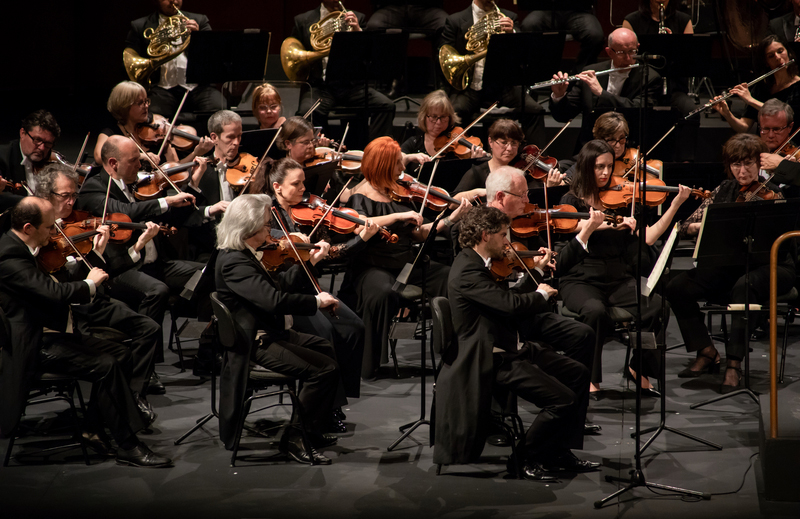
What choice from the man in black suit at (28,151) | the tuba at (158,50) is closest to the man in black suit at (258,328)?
the man in black suit at (28,151)

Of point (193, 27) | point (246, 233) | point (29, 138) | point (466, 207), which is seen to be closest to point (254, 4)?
point (193, 27)

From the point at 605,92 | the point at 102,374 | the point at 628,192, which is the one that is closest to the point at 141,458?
the point at 102,374

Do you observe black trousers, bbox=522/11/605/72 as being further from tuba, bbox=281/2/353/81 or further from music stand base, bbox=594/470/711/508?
music stand base, bbox=594/470/711/508

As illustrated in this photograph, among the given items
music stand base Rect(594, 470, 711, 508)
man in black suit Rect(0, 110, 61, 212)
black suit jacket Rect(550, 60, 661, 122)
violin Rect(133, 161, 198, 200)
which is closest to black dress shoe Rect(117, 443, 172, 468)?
violin Rect(133, 161, 198, 200)

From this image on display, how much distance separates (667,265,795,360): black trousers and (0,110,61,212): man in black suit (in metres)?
3.98

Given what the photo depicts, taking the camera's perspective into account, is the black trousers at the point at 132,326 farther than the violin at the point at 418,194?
No

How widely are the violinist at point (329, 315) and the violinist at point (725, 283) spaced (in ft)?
6.32

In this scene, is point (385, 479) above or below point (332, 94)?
→ below

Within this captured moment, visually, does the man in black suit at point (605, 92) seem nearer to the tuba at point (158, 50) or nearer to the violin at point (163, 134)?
the violin at point (163, 134)

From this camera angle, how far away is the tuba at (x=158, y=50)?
23.2 ft

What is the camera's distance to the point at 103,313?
15.7 feet

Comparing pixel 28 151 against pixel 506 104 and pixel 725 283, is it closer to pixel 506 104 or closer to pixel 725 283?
pixel 506 104

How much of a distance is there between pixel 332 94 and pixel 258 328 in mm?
3410

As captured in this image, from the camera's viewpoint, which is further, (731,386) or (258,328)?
(731,386)
